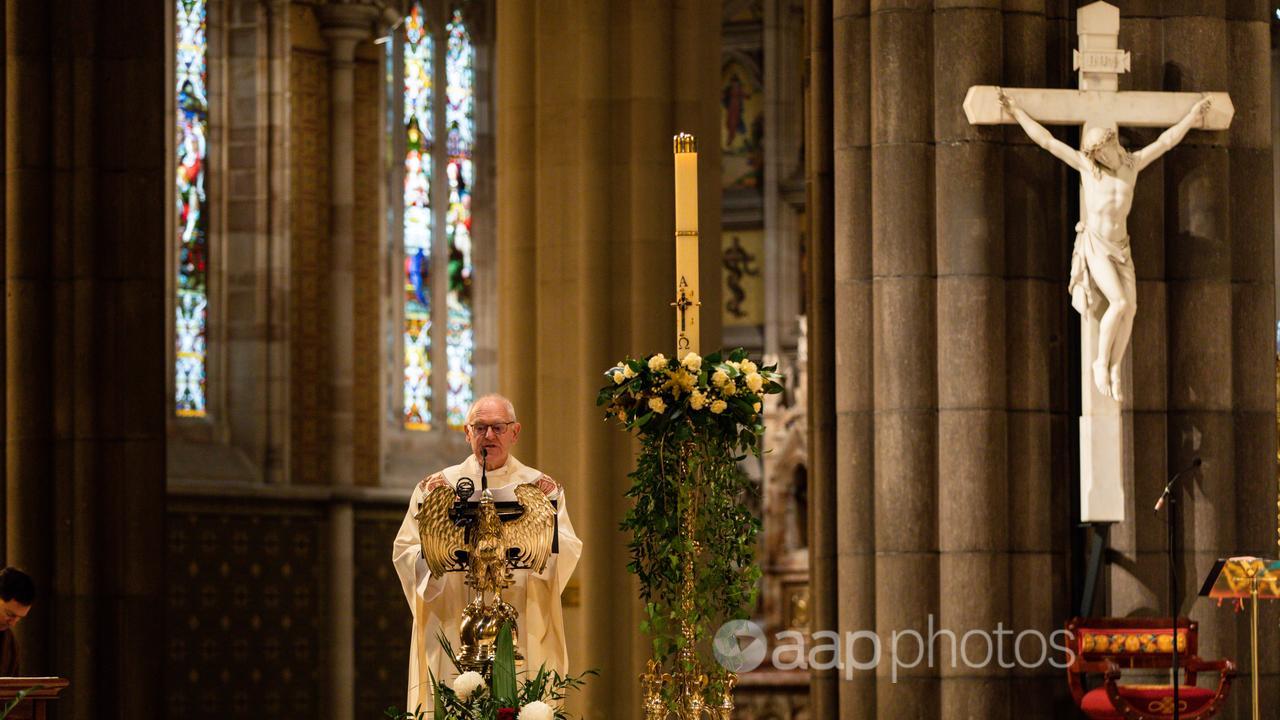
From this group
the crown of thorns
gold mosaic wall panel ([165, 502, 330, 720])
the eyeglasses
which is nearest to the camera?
the eyeglasses

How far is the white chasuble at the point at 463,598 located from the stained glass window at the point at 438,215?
41.0 feet

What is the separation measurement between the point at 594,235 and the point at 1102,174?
13.9 ft

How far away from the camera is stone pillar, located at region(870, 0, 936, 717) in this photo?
11266 mm

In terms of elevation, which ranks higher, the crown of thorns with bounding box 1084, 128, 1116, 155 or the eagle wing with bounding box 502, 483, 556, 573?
the crown of thorns with bounding box 1084, 128, 1116, 155

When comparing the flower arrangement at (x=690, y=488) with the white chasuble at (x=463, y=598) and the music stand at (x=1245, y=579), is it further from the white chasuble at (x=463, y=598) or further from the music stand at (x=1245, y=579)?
the music stand at (x=1245, y=579)

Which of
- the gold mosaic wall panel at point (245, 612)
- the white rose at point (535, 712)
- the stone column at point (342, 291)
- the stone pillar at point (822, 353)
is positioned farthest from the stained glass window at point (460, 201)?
the white rose at point (535, 712)

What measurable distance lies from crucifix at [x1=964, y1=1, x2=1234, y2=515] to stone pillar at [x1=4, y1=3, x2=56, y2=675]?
5.25 metres

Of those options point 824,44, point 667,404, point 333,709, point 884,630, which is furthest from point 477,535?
point 333,709

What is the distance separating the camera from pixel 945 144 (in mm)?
11391

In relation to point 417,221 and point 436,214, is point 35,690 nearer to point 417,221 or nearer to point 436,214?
point 417,221

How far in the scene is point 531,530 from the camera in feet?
26.1

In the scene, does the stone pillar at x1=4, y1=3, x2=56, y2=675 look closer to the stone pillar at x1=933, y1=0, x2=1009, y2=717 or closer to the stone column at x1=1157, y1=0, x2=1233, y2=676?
the stone pillar at x1=933, y1=0, x2=1009, y2=717

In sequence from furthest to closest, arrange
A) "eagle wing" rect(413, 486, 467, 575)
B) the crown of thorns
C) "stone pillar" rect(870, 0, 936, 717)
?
"stone pillar" rect(870, 0, 936, 717)
the crown of thorns
"eagle wing" rect(413, 486, 467, 575)

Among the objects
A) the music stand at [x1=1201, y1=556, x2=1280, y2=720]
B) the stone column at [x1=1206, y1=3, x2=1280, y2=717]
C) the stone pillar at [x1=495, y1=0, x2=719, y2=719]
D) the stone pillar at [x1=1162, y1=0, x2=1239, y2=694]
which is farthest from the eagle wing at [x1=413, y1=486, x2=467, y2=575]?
the stone pillar at [x1=495, y1=0, x2=719, y2=719]
